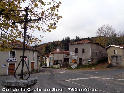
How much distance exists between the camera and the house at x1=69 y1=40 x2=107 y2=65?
4447 cm

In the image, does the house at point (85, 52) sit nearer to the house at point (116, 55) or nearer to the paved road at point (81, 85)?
the house at point (116, 55)

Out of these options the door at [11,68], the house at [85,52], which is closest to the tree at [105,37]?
the house at [85,52]

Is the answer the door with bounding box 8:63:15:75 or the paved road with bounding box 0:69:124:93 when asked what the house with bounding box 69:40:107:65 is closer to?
the door with bounding box 8:63:15:75

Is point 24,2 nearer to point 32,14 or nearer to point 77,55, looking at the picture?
point 32,14

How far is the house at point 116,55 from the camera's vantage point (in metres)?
39.2

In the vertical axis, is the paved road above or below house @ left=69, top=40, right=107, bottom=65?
below

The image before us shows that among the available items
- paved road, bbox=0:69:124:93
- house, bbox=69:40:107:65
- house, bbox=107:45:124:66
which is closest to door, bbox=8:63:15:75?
paved road, bbox=0:69:124:93

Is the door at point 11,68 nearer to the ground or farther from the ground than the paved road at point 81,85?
farther from the ground

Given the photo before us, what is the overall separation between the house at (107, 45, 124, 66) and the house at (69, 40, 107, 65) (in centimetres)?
481

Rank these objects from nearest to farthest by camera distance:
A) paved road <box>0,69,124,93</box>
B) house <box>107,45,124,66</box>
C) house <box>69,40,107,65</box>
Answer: paved road <box>0,69,124,93</box>
house <box>107,45,124,66</box>
house <box>69,40,107,65</box>

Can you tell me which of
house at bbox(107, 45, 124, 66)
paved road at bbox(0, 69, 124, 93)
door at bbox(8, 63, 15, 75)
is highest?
house at bbox(107, 45, 124, 66)

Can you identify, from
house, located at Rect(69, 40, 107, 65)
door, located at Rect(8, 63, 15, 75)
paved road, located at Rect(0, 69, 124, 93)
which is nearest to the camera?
paved road, located at Rect(0, 69, 124, 93)

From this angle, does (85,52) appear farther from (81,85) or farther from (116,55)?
(81,85)

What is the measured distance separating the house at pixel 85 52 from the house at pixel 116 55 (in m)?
4.81
